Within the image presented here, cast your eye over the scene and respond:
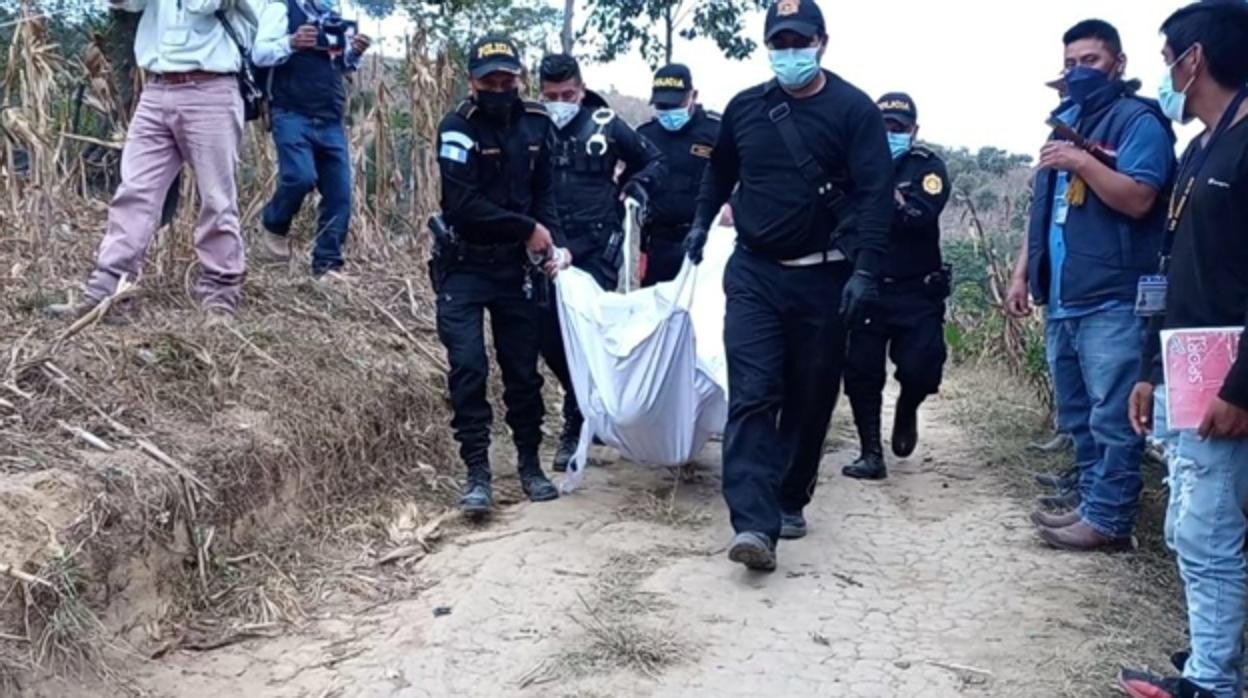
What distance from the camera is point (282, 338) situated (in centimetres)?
533

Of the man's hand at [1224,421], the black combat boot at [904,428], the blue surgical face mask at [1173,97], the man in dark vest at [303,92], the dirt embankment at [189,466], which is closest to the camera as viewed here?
the man's hand at [1224,421]

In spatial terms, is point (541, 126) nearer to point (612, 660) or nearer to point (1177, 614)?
point (612, 660)

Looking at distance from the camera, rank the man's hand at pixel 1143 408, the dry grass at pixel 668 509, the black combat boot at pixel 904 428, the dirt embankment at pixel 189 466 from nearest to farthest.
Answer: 1. the man's hand at pixel 1143 408
2. the dirt embankment at pixel 189 466
3. the dry grass at pixel 668 509
4. the black combat boot at pixel 904 428

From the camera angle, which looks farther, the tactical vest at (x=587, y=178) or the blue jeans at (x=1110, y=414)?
the tactical vest at (x=587, y=178)

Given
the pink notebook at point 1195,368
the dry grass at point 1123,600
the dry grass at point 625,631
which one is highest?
the pink notebook at point 1195,368

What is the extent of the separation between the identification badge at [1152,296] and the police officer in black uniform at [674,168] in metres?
3.24

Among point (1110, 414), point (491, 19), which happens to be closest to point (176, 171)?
point (1110, 414)

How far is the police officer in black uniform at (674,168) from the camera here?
6523 millimetres

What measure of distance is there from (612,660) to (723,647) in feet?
1.14

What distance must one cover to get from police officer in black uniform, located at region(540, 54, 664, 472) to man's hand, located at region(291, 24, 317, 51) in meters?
1.09

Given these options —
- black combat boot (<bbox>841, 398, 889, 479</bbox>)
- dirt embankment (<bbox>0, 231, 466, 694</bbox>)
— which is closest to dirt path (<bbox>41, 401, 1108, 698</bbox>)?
dirt embankment (<bbox>0, 231, 466, 694</bbox>)

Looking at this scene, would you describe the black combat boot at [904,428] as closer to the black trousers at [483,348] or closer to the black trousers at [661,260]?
the black trousers at [661,260]

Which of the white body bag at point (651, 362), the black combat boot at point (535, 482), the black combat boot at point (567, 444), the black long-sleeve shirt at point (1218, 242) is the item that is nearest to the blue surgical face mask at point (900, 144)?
the white body bag at point (651, 362)

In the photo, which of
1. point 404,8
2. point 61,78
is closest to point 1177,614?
point 61,78
